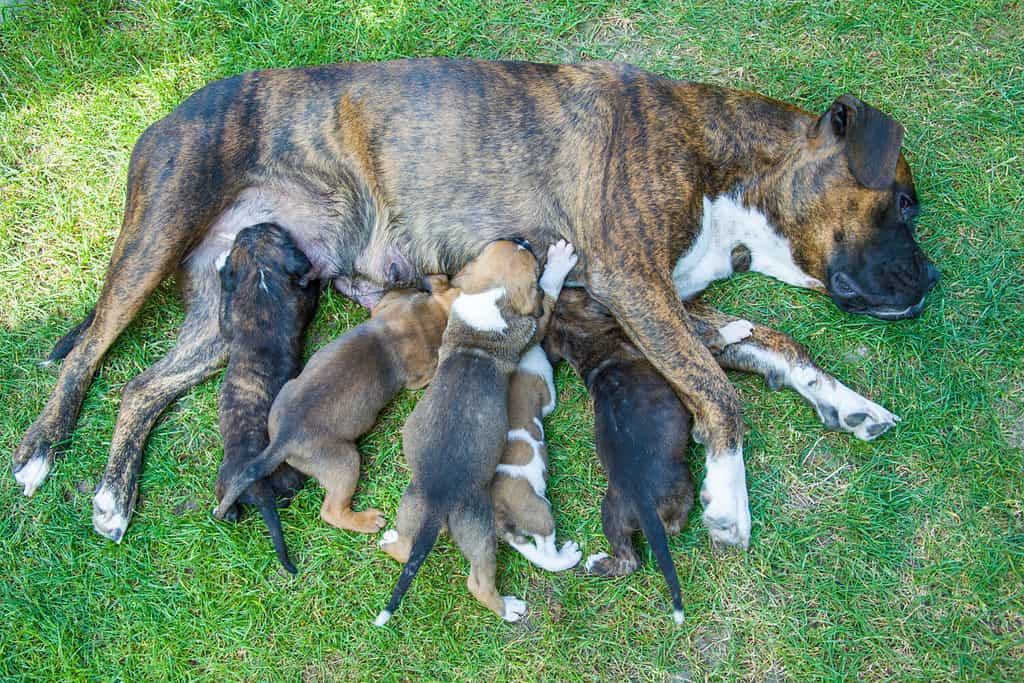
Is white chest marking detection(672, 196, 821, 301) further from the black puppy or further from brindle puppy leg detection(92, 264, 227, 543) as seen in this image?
brindle puppy leg detection(92, 264, 227, 543)

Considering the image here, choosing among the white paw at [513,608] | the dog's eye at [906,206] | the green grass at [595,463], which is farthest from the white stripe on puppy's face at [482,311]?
the dog's eye at [906,206]

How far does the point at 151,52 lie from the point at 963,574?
6.04 meters

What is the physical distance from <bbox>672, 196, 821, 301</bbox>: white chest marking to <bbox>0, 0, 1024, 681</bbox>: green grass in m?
0.18

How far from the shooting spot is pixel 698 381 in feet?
13.1

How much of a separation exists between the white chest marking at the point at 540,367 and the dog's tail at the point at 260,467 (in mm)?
1317

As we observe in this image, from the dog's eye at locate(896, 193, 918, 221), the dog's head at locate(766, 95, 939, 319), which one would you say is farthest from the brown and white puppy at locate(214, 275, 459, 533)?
the dog's eye at locate(896, 193, 918, 221)

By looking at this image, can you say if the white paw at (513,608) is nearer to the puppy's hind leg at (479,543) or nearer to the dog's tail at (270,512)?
the puppy's hind leg at (479,543)

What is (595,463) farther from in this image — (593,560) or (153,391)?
(153,391)

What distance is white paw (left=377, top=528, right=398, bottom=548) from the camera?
405cm

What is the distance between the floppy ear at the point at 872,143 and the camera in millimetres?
3803

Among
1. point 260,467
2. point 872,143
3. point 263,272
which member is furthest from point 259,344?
point 872,143

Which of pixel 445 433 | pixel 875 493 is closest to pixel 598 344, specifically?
pixel 445 433

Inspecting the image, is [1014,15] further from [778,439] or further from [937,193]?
[778,439]

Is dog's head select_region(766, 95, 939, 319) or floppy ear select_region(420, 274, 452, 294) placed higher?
dog's head select_region(766, 95, 939, 319)
